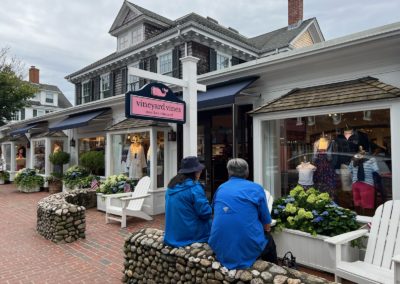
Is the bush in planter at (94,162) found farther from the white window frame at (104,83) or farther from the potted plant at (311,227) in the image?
the potted plant at (311,227)

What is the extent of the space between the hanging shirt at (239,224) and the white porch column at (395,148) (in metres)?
2.47

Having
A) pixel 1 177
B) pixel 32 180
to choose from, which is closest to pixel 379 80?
pixel 32 180

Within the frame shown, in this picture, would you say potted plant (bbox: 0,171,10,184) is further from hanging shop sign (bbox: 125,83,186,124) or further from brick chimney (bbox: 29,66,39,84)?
brick chimney (bbox: 29,66,39,84)

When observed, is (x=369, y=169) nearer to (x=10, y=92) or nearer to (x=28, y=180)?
(x=28, y=180)

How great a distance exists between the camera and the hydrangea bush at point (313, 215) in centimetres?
402

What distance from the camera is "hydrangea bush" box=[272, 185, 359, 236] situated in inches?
158

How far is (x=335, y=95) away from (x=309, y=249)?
229 cm

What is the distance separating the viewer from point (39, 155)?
45.7ft

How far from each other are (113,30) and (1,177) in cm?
968

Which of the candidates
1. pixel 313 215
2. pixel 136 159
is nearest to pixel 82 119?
pixel 136 159

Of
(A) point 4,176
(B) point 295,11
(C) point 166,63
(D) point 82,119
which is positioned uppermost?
(B) point 295,11

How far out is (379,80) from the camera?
4625mm

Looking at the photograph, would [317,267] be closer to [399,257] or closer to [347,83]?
[399,257]

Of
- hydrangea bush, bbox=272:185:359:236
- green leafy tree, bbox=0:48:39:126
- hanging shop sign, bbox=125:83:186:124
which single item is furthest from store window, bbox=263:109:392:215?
green leafy tree, bbox=0:48:39:126
